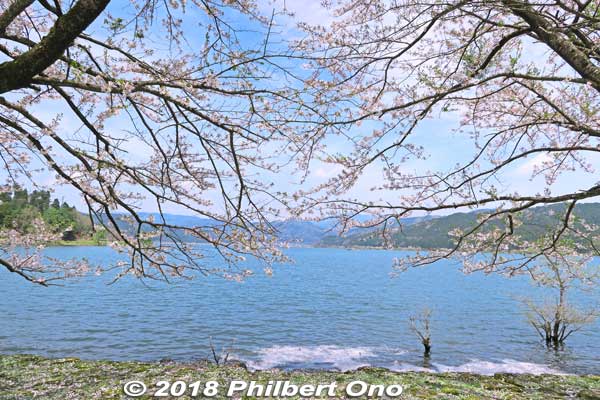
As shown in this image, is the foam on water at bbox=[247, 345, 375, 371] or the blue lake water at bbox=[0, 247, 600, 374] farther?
the blue lake water at bbox=[0, 247, 600, 374]

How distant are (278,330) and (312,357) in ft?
14.5

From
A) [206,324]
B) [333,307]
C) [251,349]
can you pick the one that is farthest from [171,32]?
[333,307]

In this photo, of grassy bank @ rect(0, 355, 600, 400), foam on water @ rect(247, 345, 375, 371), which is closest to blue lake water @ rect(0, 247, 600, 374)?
foam on water @ rect(247, 345, 375, 371)

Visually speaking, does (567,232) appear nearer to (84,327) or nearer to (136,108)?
(136,108)

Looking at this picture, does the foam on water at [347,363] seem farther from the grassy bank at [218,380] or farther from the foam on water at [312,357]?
the grassy bank at [218,380]

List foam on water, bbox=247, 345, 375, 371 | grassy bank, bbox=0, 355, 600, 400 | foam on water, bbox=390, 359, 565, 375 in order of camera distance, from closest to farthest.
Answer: grassy bank, bbox=0, 355, 600, 400 < foam on water, bbox=390, 359, 565, 375 < foam on water, bbox=247, 345, 375, 371

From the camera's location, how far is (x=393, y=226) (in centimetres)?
666

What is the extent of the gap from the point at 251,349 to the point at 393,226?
9613 mm

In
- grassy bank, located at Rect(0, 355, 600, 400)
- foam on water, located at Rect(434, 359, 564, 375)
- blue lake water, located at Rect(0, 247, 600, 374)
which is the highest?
grassy bank, located at Rect(0, 355, 600, 400)

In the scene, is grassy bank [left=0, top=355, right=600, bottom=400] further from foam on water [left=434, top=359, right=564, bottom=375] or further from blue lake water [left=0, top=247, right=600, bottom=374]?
blue lake water [left=0, top=247, right=600, bottom=374]

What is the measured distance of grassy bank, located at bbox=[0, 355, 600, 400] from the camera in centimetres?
517

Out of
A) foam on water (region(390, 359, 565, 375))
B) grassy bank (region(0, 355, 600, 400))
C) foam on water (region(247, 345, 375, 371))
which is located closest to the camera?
grassy bank (region(0, 355, 600, 400))

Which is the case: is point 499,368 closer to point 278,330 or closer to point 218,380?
point 278,330

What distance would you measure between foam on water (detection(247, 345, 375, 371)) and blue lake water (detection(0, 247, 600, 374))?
36 mm
